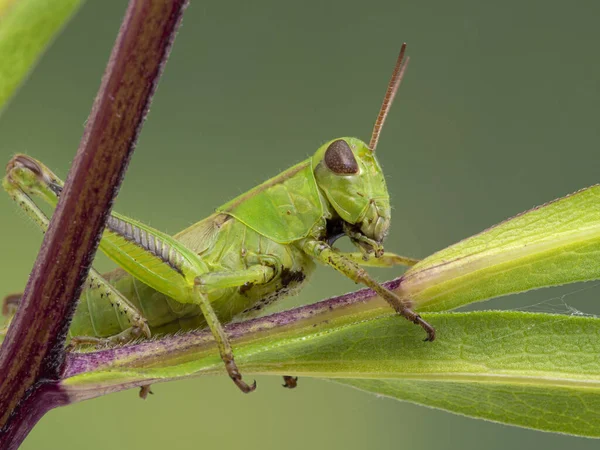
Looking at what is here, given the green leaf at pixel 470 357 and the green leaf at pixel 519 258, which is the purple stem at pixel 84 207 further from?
the green leaf at pixel 519 258

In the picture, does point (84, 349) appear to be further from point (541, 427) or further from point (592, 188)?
point (592, 188)

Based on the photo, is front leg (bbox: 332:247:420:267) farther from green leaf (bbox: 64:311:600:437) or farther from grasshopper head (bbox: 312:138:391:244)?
green leaf (bbox: 64:311:600:437)

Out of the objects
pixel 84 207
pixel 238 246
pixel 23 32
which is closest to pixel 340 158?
pixel 238 246

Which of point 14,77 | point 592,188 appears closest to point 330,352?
point 592,188

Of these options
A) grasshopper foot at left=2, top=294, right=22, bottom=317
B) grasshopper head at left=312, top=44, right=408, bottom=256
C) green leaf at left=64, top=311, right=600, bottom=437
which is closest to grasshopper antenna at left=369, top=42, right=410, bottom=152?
grasshopper head at left=312, top=44, right=408, bottom=256

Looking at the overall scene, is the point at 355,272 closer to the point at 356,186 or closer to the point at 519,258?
the point at 356,186
